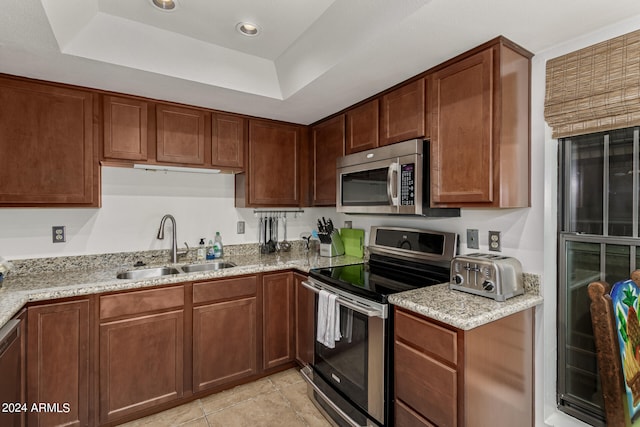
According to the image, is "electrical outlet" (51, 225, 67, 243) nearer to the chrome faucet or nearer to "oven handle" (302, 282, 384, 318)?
the chrome faucet

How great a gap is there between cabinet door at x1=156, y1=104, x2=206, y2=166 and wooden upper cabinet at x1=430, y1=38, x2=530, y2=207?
1767mm

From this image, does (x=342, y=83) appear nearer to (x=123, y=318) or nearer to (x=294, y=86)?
(x=294, y=86)

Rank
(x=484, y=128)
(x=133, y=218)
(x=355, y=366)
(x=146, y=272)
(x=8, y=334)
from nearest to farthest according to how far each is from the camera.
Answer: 1. (x=8, y=334)
2. (x=484, y=128)
3. (x=355, y=366)
4. (x=146, y=272)
5. (x=133, y=218)

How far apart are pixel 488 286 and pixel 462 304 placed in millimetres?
189

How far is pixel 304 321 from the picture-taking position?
8.07ft

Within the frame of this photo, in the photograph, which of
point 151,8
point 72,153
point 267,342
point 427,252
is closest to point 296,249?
point 267,342

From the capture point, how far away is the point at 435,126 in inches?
72.1

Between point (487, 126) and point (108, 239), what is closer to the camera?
point (487, 126)

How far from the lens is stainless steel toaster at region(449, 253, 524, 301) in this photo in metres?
1.52

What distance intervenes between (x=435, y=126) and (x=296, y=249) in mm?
1897

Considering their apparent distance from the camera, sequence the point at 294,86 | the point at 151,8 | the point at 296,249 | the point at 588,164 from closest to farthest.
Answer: the point at 588,164, the point at 151,8, the point at 294,86, the point at 296,249

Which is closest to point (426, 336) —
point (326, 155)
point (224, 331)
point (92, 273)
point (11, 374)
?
point (224, 331)

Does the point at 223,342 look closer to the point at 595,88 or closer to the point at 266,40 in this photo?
the point at 266,40

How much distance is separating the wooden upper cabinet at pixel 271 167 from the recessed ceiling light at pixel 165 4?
3.71 feet
